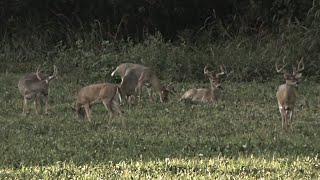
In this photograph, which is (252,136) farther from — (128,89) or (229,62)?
(229,62)

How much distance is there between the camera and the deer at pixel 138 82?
14028 millimetres

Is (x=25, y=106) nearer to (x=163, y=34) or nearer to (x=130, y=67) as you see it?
(x=130, y=67)

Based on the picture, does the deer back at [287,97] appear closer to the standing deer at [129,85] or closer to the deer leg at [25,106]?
the standing deer at [129,85]

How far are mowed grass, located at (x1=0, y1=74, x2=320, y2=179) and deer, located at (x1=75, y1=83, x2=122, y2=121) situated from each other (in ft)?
0.67

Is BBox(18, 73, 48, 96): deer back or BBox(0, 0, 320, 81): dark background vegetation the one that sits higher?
BBox(0, 0, 320, 81): dark background vegetation

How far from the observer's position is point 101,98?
1206cm

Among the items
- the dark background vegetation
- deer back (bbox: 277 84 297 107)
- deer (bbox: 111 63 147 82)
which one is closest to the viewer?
deer back (bbox: 277 84 297 107)

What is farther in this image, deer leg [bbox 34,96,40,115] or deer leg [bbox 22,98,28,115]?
deer leg [bbox 34,96,40,115]

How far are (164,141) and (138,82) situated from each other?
16.0 feet

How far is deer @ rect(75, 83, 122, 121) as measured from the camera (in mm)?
12000

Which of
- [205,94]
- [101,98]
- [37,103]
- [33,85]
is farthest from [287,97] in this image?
[33,85]

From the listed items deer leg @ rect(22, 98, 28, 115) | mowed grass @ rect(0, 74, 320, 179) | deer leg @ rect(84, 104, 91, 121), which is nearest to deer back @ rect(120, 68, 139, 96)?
mowed grass @ rect(0, 74, 320, 179)

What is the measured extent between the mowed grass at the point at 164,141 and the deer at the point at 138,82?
445 millimetres

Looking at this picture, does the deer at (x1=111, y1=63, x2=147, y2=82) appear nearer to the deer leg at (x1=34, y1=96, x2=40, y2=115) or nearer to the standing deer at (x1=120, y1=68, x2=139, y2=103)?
the standing deer at (x1=120, y1=68, x2=139, y2=103)
